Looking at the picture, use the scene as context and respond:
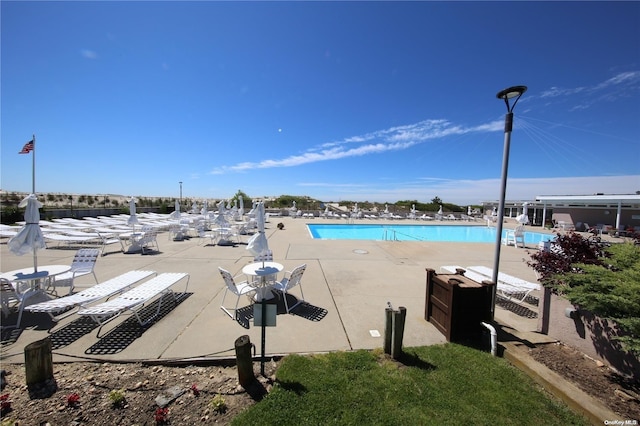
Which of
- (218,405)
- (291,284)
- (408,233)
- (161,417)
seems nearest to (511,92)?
(291,284)

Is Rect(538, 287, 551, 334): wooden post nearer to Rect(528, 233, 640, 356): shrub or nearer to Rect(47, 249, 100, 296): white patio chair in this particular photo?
Rect(528, 233, 640, 356): shrub

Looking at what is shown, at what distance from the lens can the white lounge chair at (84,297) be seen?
3.71 meters

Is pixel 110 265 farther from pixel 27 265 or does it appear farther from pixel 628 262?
pixel 628 262

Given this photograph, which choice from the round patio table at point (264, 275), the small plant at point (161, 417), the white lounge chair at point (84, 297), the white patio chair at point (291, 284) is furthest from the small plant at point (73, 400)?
the white patio chair at point (291, 284)

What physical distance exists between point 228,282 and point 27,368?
2.32m

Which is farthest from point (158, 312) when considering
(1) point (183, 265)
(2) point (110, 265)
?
(2) point (110, 265)

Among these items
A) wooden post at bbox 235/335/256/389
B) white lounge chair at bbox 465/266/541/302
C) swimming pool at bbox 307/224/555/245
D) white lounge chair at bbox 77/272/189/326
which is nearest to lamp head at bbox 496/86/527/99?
white lounge chair at bbox 465/266/541/302

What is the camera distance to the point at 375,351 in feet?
10.8

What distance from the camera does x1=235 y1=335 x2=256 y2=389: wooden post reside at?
262 centimetres

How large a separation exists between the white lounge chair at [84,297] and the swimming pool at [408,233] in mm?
10652

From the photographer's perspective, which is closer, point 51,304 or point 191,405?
point 191,405

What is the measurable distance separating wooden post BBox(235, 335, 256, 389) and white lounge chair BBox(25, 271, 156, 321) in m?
2.99

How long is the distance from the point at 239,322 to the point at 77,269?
13.4 feet

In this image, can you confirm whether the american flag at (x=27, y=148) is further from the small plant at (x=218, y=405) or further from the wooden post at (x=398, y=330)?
the wooden post at (x=398, y=330)
